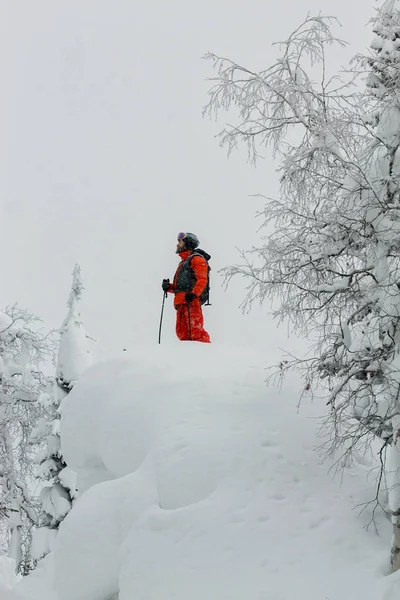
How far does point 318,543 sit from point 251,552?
0.71 metres

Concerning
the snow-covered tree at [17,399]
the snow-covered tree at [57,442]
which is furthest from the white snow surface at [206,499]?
the snow-covered tree at [57,442]

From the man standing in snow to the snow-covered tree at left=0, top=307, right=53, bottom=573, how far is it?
659 centimetres

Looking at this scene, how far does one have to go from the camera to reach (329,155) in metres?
7.11

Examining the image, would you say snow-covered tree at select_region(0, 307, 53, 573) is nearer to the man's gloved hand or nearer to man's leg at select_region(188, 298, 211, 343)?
man's leg at select_region(188, 298, 211, 343)

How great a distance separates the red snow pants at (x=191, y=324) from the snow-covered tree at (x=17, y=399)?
6.51 m

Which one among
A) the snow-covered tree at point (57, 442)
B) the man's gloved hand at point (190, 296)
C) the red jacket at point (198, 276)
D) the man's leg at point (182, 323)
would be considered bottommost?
the snow-covered tree at point (57, 442)

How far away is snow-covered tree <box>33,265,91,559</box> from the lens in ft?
55.9

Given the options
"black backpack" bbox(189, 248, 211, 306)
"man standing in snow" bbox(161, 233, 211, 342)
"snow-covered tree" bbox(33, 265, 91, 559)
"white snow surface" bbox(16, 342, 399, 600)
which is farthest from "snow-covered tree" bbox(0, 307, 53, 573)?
"white snow surface" bbox(16, 342, 399, 600)

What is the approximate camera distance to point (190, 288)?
1152 centimetres

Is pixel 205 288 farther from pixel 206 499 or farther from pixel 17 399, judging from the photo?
pixel 17 399

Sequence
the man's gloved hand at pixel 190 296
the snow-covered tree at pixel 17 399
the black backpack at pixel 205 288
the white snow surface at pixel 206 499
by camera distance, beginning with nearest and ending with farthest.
Answer: 1. the white snow surface at pixel 206 499
2. the man's gloved hand at pixel 190 296
3. the black backpack at pixel 205 288
4. the snow-covered tree at pixel 17 399

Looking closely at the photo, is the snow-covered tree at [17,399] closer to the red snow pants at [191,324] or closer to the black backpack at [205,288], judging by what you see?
the red snow pants at [191,324]

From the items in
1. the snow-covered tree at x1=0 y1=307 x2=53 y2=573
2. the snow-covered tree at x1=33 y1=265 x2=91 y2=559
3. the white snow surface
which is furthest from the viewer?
the snow-covered tree at x1=33 y1=265 x2=91 y2=559

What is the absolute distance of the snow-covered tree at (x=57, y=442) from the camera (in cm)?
1703
